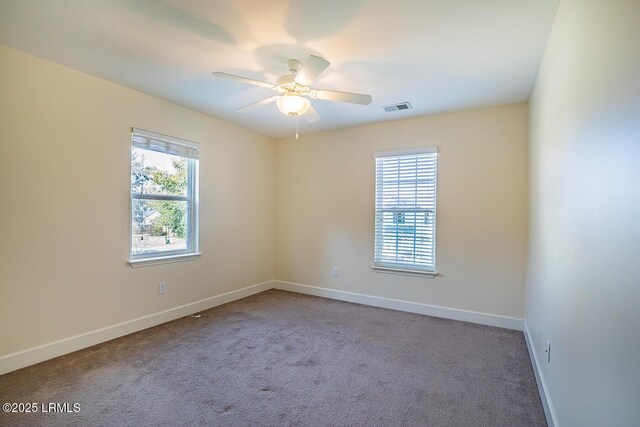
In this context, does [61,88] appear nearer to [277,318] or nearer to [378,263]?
[277,318]

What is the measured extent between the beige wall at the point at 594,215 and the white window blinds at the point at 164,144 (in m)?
3.61

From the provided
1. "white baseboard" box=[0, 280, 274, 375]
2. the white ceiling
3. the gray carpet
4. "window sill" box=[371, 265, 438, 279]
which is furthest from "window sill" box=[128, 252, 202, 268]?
"window sill" box=[371, 265, 438, 279]

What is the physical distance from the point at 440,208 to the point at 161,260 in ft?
11.1

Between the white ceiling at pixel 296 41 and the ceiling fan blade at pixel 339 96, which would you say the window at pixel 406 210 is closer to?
the white ceiling at pixel 296 41

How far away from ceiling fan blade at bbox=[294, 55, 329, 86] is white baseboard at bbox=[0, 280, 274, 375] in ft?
9.68

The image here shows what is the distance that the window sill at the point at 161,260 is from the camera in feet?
10.6

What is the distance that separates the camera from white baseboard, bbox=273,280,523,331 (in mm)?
3465

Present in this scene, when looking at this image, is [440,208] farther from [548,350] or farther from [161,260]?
[161,260]

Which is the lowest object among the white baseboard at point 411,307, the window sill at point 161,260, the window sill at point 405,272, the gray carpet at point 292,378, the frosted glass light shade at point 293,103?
the gray carpet at point 292,378

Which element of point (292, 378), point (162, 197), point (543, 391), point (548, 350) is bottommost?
point (292, 378)

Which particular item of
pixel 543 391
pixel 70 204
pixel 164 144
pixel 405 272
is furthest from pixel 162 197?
pixel 543 391

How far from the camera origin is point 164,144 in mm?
3504

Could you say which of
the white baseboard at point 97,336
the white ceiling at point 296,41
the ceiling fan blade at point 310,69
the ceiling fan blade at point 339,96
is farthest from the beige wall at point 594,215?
the white baseboard at point 97,336

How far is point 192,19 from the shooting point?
202 centimetres
